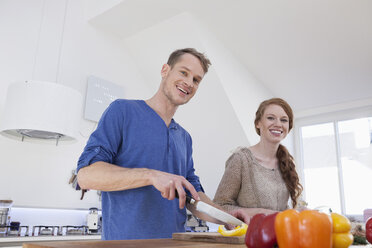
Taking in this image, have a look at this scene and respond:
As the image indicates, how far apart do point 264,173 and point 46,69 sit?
7.96 ft

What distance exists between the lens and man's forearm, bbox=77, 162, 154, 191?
92cm

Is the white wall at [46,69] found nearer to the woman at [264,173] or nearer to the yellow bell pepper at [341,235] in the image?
the woman at [264,173]

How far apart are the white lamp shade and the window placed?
3.07 m

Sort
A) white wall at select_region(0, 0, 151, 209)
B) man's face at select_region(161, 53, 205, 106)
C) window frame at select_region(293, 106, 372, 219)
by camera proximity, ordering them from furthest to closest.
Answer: window frame at select_region(293, 106, 372, 219)
white wall at select_region(0, 0, 151, 209)
man's face at select_region(161, 53, 205, 106)

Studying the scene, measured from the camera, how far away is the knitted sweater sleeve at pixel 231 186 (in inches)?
66.5

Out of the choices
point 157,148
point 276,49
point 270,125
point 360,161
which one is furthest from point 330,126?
point 157,148

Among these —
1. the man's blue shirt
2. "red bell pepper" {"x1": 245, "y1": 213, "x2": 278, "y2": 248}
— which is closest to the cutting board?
the man's blue shirt

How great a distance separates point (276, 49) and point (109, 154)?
9.94ft

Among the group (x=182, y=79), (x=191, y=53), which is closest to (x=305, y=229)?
(x=182, y=79)

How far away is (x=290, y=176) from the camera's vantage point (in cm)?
183

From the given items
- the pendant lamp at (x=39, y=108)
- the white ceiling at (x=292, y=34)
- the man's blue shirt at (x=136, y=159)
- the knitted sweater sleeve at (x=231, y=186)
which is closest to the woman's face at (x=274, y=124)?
the knitted sweater sleeve at (x=231, y=186)

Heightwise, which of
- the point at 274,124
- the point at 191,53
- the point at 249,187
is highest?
the point at 191,53

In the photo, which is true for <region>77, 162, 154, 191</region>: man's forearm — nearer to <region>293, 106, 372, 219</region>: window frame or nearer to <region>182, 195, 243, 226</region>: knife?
<region>182, 195, 243, 226</region>: knife

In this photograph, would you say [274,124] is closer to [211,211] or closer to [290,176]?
[290,176]
